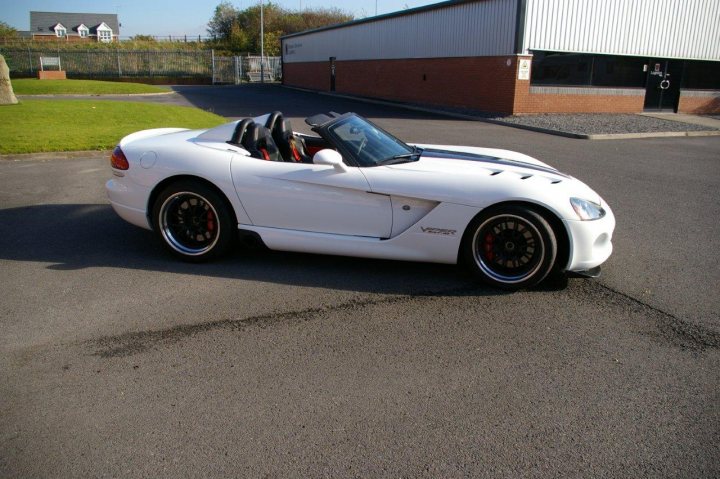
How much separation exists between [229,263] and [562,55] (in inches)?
751

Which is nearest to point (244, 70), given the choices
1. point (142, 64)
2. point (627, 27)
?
point (142, 64)

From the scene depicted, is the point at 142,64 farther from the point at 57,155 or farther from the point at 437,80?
the point at 57,155

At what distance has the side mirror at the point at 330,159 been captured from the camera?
4375 mm

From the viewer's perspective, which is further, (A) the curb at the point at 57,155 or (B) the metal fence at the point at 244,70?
(B) the metal fence at the point at 244,70

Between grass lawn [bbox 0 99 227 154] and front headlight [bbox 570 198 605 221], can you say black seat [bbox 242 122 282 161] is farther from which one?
grass lawn [bbox 0 99 227 154]

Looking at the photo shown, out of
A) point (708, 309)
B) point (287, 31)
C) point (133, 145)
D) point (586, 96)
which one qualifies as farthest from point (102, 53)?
point (708, 309)

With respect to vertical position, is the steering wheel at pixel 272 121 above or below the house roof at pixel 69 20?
below

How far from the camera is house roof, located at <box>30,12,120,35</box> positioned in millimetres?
85062

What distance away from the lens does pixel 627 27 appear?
70.0 ft

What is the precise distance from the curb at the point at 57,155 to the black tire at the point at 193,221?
6.45 m

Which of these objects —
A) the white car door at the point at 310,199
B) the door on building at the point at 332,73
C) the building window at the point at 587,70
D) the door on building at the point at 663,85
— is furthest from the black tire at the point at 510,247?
the door on building at the point at 332,73

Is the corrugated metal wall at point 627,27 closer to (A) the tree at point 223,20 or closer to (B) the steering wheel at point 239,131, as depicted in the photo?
(B) the steering wheel at point 239,131

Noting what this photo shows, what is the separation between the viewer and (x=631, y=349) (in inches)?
138

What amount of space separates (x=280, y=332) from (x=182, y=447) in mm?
1197
